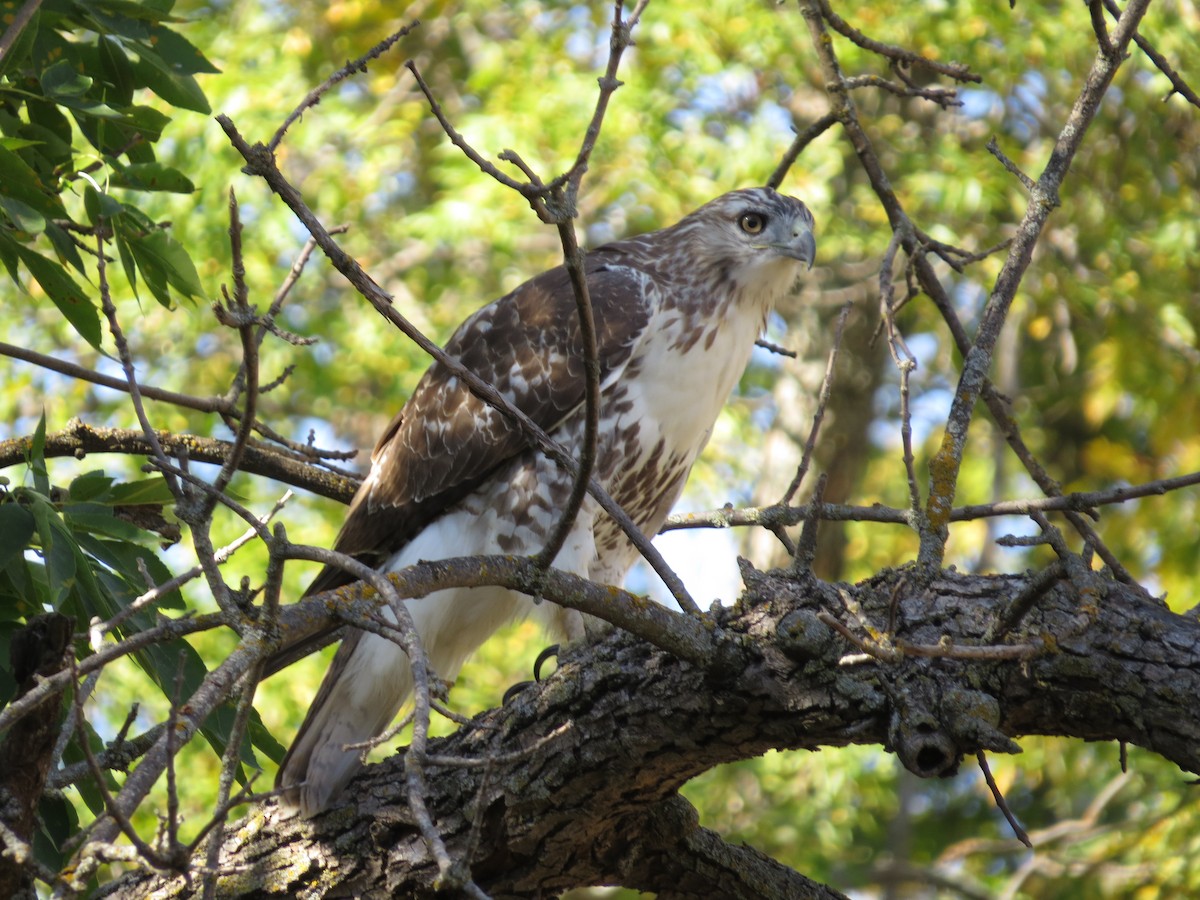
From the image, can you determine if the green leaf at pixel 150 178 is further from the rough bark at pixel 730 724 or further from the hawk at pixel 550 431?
the rough bark at pixel 730 724

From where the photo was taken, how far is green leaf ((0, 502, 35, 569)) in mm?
2525

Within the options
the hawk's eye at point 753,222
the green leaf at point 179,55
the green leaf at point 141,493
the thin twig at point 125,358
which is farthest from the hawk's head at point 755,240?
the thin twig at point 125,358

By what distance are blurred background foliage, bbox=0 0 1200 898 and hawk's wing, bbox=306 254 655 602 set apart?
11.6 feet

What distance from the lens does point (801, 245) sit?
4113 millimetres

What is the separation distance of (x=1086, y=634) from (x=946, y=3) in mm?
6175

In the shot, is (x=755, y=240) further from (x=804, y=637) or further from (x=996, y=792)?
(x=996, y=792)

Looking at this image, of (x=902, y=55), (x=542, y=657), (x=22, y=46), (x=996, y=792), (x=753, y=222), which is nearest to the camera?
(x=996, y=792)

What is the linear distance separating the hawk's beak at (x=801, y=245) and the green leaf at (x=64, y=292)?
2.07m

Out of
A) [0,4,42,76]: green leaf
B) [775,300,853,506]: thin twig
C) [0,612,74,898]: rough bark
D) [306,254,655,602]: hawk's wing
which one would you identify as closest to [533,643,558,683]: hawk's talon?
[306,254,655,602]: hawk's wing

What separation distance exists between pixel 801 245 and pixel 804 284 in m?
4.67

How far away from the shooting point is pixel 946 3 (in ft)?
25.1

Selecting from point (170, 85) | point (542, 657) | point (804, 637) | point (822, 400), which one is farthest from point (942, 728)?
point (170, 85)

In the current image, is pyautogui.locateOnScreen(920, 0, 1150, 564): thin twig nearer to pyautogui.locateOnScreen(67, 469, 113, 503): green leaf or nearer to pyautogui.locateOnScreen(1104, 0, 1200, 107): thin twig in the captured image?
pyautogui.locateOnScreen(1104, 0, 1200, 107): thin twig

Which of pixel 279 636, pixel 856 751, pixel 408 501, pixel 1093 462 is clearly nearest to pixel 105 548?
pixel 279 636
